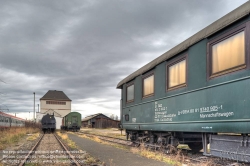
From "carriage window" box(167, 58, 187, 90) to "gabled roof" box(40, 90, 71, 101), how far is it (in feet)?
277

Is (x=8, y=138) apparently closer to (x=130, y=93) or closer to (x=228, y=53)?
(x=130, y=93)

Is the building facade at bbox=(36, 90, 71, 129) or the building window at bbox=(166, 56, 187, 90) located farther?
the building facade at bbox=(36, 90, 71, 129)

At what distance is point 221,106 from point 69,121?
40731 millimetres

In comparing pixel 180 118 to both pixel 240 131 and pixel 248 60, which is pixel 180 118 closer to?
pixel 240 131

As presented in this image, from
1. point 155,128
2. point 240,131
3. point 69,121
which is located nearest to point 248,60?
point 240,131

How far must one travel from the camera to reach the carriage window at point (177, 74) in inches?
331

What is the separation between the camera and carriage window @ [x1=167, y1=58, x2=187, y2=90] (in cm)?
841

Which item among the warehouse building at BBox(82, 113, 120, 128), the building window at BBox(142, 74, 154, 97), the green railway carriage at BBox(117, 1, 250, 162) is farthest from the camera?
the warehouse building at BBox(82, 113, 120, 128)

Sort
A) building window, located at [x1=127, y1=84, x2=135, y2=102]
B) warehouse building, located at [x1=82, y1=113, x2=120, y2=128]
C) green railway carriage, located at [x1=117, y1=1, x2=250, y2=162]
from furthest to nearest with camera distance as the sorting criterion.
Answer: warehouse building, located at [x1=82, y1=113, x2=120, y2=128], building window, located at [x1=127, y1=84, x2=135, y2=102], green railway carriage, located at [x1=117, y1=1, x2=250, y2=162]

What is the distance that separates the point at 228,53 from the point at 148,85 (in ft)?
17.4

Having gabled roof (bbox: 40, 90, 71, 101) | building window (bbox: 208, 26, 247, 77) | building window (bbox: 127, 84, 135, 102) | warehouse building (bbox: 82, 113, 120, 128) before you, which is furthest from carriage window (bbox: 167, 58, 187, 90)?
gabled roof (bbox: 40, 90, 71, 101)

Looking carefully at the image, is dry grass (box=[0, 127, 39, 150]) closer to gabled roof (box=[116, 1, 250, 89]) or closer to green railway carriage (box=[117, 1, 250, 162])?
green railway carriage (box=[117, 1, 250, 162])

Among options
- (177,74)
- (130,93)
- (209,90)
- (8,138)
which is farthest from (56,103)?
(209,90)

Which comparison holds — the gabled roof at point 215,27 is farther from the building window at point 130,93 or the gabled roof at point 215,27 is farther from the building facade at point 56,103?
the building facade at point 56,103
